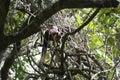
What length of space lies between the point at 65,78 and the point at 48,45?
0.42 m

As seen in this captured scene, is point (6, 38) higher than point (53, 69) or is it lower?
higher

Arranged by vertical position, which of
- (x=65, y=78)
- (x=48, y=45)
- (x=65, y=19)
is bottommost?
(x=65, y=78)

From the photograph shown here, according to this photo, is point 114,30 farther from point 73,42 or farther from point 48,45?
point 48,45

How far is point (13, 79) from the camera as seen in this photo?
382cm

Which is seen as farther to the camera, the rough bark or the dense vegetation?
the dense vegetation

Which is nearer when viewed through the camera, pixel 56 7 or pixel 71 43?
pixel 56 7

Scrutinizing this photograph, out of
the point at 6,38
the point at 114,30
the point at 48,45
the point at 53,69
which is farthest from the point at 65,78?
the point at 6,38

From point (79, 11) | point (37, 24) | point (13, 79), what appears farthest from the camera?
point (13, 79)

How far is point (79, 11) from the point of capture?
3.29 m

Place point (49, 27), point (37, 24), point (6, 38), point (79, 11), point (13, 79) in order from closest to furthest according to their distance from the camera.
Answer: point (37, 24), point (6, 38), point (49, 27), point (79, 11), point (13, 79)

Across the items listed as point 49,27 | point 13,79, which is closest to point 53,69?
point 49,27

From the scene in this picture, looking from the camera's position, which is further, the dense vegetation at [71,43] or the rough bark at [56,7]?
the dense vegetation at [71,43]

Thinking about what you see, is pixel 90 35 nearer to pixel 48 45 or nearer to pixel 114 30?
pixel 114 30

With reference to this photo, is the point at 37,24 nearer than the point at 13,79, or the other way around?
the point at 37,24
